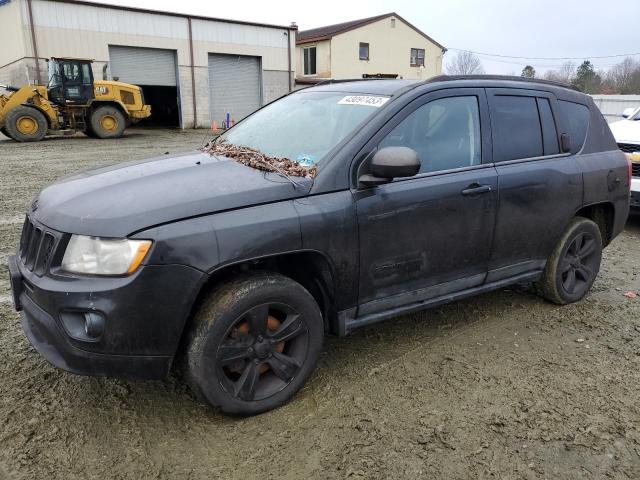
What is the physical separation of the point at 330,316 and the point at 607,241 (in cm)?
300

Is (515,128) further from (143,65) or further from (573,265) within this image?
(143,65)

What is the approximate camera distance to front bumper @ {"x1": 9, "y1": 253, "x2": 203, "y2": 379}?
2.43 meters

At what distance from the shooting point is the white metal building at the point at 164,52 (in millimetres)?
23438

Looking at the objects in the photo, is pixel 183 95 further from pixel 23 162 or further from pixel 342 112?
pixel 342 112

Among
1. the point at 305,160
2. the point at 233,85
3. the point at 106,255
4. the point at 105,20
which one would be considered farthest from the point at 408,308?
the point at 233,85

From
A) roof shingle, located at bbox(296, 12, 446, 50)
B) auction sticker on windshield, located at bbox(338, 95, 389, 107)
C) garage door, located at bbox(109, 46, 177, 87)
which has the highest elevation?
roof shingle, located at bbox(296, 12, 446, 50)

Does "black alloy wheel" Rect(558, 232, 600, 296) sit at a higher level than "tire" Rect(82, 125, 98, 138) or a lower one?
lower

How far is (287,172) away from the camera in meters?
→ 3.02

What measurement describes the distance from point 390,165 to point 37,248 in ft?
6.22

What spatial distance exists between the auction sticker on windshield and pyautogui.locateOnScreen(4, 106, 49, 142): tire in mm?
17508

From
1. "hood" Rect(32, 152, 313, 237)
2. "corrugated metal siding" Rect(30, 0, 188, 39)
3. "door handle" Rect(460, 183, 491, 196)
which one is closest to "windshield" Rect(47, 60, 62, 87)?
"corrugated metal siding" Rect(30, 0, 188, 39)

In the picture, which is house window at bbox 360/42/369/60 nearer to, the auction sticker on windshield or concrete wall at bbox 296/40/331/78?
concrete wall at bbox 296/40/331/78

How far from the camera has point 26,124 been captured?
58.9 feet

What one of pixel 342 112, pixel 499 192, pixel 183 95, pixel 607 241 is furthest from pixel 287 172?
pixel 183 95
